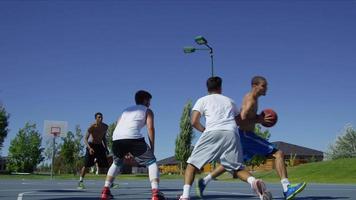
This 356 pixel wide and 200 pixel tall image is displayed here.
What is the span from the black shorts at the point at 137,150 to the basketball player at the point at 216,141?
988 millimetres

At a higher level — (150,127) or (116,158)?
(150,127)

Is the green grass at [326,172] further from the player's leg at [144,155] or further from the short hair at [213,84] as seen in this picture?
the short hair at [213,84]

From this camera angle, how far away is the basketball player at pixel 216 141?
18.4ft

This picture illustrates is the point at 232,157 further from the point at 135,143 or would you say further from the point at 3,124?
the point at 3,124

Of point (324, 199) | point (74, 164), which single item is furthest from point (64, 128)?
point (74, 164)

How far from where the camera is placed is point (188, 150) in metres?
60.6

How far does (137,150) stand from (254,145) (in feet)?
5.64

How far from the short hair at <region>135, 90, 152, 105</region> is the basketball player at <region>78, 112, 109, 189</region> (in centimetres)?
404

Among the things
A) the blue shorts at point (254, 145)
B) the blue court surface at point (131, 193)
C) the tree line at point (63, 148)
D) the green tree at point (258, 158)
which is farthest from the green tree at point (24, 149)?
the blue shorts at point (254, 145)

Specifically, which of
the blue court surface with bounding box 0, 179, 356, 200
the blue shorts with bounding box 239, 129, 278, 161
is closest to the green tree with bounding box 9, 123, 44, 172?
the blue court surface with bounding box 0, 179, 356, 200

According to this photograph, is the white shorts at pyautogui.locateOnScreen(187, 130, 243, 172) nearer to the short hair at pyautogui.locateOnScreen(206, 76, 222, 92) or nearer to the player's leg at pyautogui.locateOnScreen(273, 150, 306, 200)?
the short hair at pyautogui.locateOnScreen(206, 76, 222, 92)

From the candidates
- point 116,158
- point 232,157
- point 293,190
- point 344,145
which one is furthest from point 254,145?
point 344,145

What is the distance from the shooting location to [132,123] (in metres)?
6.73

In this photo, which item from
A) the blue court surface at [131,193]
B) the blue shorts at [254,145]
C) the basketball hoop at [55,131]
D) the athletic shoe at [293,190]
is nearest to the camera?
the athletic shoe at [293,190]
